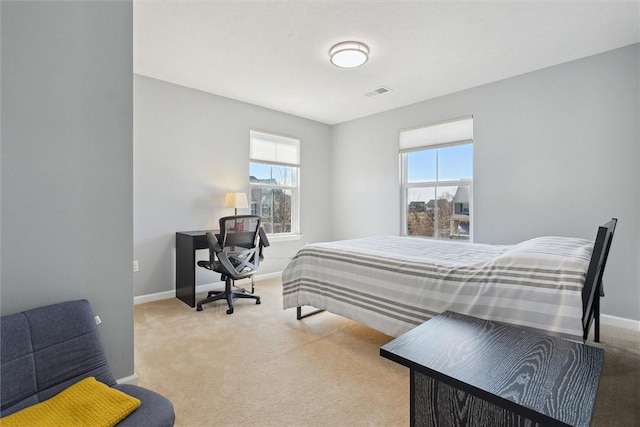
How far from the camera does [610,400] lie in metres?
1.73

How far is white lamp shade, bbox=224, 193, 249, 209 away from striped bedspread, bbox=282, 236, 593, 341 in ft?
4.35

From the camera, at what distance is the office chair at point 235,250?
10.3ft

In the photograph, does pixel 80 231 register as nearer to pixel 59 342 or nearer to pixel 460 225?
pixel 59 342

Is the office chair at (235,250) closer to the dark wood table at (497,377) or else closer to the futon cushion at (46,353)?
the futon cushion at (46,353)

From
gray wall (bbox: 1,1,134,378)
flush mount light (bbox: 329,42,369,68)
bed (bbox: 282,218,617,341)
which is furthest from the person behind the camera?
flush mount light (bbox: 329,42,369,68)

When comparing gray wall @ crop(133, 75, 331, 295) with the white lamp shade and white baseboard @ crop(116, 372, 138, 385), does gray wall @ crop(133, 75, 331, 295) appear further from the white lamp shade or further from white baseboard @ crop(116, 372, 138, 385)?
white baseboard @ crop(116, 372, 138, 385)

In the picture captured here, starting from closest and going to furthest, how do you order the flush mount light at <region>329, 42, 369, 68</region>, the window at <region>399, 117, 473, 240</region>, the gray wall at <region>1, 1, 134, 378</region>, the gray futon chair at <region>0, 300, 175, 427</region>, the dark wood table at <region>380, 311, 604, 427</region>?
1. the dark wood table at <region>380, 311, 604, 427</region>
2. the gray futon chair at <region>0, 300, 175, 427</region>
3. the gray wall at <region>1, 1, 134, 378</region>
4. the flush mount light at <region>329, 42, 369, 68</region>
5. the window at <region>399, 117, 473, 240</region>

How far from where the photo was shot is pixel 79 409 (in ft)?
3.61

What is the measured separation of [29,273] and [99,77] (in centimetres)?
108

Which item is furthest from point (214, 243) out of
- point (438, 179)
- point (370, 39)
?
point (438, 179)

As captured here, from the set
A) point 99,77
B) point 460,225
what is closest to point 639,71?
point 460,225

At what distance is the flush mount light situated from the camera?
2.71m

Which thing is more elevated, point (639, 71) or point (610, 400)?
point (639, 71)

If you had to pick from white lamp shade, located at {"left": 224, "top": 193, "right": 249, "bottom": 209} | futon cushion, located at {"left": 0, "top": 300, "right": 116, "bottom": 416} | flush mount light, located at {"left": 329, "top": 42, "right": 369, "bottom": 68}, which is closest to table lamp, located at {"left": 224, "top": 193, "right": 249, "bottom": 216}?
white lamp shade, located at {"left": 224, "top": 193, "right": 249, "bottom": 209}
